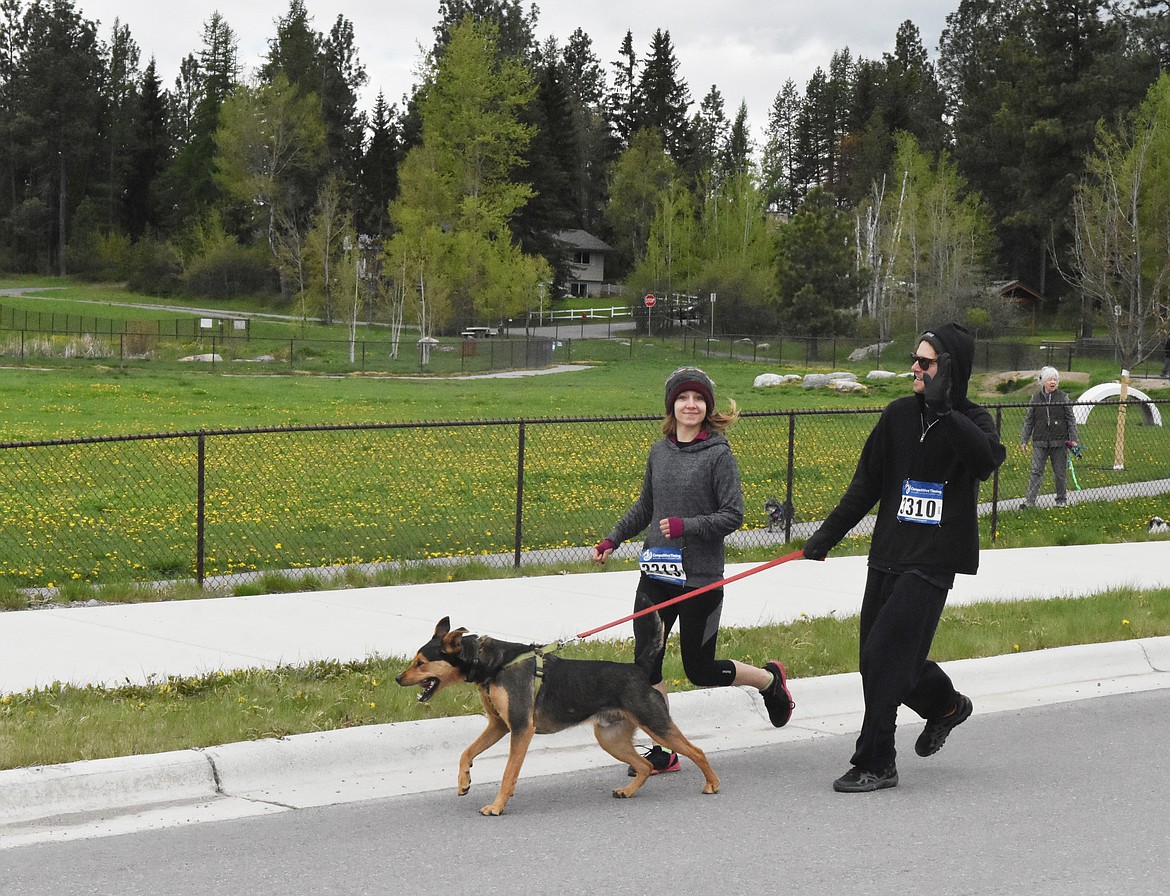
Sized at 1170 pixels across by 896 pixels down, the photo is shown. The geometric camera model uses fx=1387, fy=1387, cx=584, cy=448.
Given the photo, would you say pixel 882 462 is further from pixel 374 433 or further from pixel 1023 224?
pixel 1023 224

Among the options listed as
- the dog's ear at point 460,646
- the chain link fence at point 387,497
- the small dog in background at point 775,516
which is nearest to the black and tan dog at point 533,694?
the dog's ear at point 460,646

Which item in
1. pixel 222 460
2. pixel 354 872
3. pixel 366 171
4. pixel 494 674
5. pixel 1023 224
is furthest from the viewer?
pixel 366 171

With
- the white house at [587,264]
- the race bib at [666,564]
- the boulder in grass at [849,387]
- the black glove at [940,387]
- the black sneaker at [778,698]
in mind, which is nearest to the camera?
the black glove at [940,387]

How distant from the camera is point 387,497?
16031mm

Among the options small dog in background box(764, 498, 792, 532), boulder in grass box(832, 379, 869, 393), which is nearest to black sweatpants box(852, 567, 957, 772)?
small dog in background box(764, 498, 792, 532)

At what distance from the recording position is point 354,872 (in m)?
4.96

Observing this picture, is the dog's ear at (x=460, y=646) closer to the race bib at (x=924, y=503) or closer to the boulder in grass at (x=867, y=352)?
the race bib at (x=924, y=503)

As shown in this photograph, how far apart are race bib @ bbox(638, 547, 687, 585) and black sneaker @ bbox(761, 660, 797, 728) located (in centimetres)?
86

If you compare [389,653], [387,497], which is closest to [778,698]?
[389,653]

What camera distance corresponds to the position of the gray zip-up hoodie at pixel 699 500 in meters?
6.11

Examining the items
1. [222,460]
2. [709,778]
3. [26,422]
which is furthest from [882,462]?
[26,422]

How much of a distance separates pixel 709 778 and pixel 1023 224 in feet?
257

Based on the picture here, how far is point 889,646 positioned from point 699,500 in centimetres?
103

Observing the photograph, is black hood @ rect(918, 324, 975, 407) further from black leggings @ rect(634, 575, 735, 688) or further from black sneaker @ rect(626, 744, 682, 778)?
black sneaker @ rect(626, 744, 682, 778)
